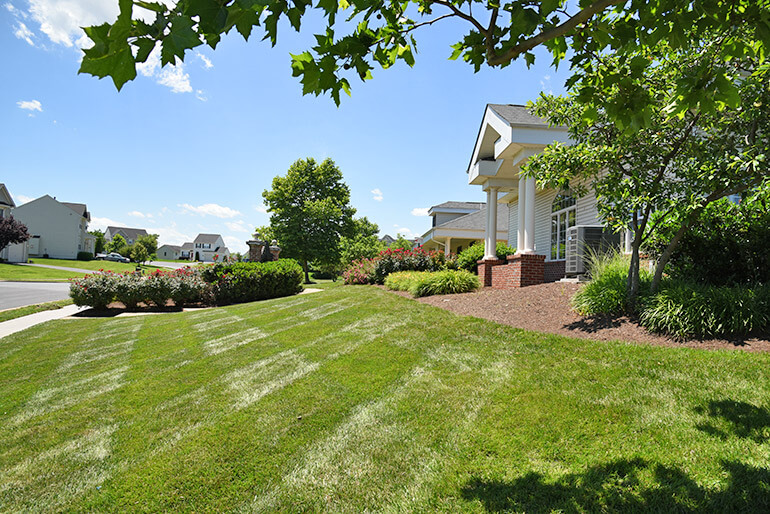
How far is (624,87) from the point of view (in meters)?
2.74

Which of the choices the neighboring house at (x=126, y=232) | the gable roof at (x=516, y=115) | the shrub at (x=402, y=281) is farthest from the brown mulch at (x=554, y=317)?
the neighboring house at (x=126, y=232)

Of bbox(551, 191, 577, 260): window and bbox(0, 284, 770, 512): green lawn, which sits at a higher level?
bbox(551, 191, 577, 260): window

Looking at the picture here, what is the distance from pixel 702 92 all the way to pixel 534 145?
798 centimetres

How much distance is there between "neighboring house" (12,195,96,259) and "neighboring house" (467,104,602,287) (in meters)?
57.2

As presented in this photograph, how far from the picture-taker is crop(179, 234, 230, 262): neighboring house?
3996 inches

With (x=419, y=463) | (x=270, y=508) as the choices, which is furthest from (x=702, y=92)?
(x=270, y=508)

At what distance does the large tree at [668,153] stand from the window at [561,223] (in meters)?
6.56

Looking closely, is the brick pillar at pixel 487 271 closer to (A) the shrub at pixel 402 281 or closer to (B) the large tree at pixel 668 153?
(A) the shrub at pixel 402 281

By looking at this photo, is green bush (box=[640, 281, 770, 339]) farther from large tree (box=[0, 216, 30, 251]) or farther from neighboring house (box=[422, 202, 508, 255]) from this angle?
large tree (box=[0, 216, 30, 251])

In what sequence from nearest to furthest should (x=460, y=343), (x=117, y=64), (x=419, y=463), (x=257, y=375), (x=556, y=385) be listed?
(x=117, y=64) < (x=419, y=463) < (x=556, y=385) < (x=257, y=375) < (x=460, y=343)

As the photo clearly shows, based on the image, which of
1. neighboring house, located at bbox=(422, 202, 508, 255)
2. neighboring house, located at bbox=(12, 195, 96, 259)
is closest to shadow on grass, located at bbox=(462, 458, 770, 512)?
neighboring house, located at bbox=(422, 202, 508, 255)

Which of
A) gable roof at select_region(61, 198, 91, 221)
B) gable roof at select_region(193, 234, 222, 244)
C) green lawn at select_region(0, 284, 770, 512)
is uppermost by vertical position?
gable roof at select_region(61, 198, 91, 221)

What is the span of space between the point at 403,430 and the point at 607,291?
4.52 meters

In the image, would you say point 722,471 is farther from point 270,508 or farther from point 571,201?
point 571,201
